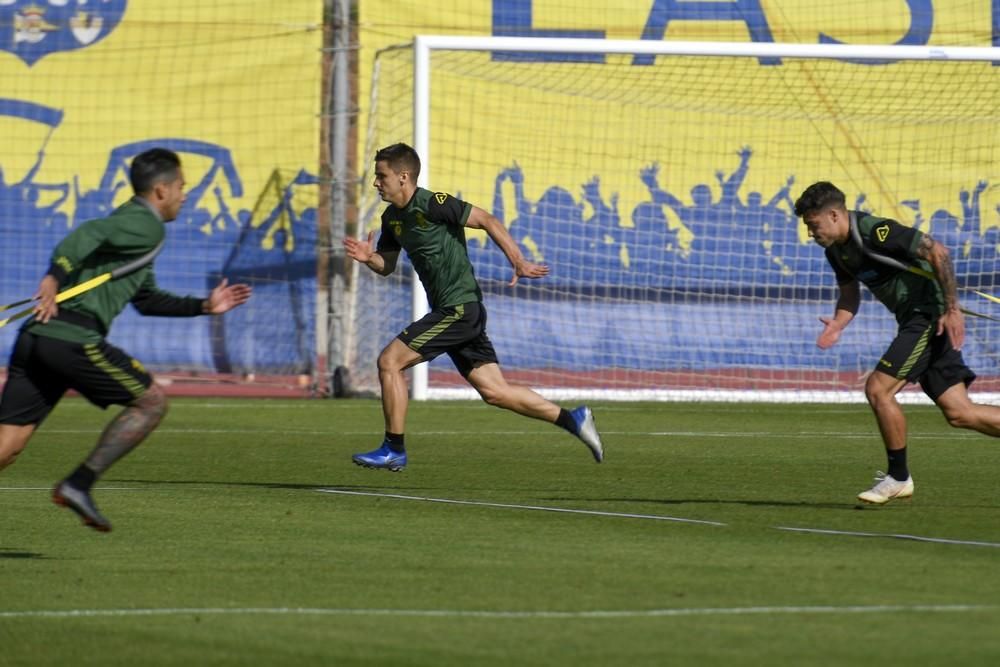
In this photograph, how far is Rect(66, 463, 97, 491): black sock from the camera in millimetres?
8602

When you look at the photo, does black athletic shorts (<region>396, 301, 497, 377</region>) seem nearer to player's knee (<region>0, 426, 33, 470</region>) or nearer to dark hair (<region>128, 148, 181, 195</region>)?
dark hair (<region>128, 148, 181, 195</region>)

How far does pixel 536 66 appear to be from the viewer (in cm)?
2289

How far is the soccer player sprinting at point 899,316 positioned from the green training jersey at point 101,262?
12.5ft

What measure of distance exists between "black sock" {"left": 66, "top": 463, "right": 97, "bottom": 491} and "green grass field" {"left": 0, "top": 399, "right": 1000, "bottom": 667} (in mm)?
385

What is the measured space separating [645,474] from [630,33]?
1190 cm

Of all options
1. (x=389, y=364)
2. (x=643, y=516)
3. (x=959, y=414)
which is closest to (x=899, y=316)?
(x=959, y=414)

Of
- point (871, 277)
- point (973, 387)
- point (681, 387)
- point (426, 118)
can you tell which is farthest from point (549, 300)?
point (871, 277)

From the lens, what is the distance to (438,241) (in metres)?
12.5

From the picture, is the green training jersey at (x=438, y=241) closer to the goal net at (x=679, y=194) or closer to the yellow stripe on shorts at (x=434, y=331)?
the yellow stripe on shorts at (x=434, y=331)

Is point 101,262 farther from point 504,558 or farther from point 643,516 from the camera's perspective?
point 643,516

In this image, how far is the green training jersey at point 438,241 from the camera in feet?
40.9

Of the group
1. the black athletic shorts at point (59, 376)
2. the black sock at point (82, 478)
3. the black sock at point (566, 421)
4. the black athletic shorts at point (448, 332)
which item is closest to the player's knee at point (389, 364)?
the black athletic shorts at point (448, 332)

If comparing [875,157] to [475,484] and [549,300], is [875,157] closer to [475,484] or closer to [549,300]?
[549,300]

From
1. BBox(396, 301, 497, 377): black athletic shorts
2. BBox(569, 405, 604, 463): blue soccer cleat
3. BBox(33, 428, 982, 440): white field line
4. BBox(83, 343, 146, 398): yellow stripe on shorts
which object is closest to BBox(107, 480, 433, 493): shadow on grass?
BBox(396, 301, 497, 377): black athletic shorts
